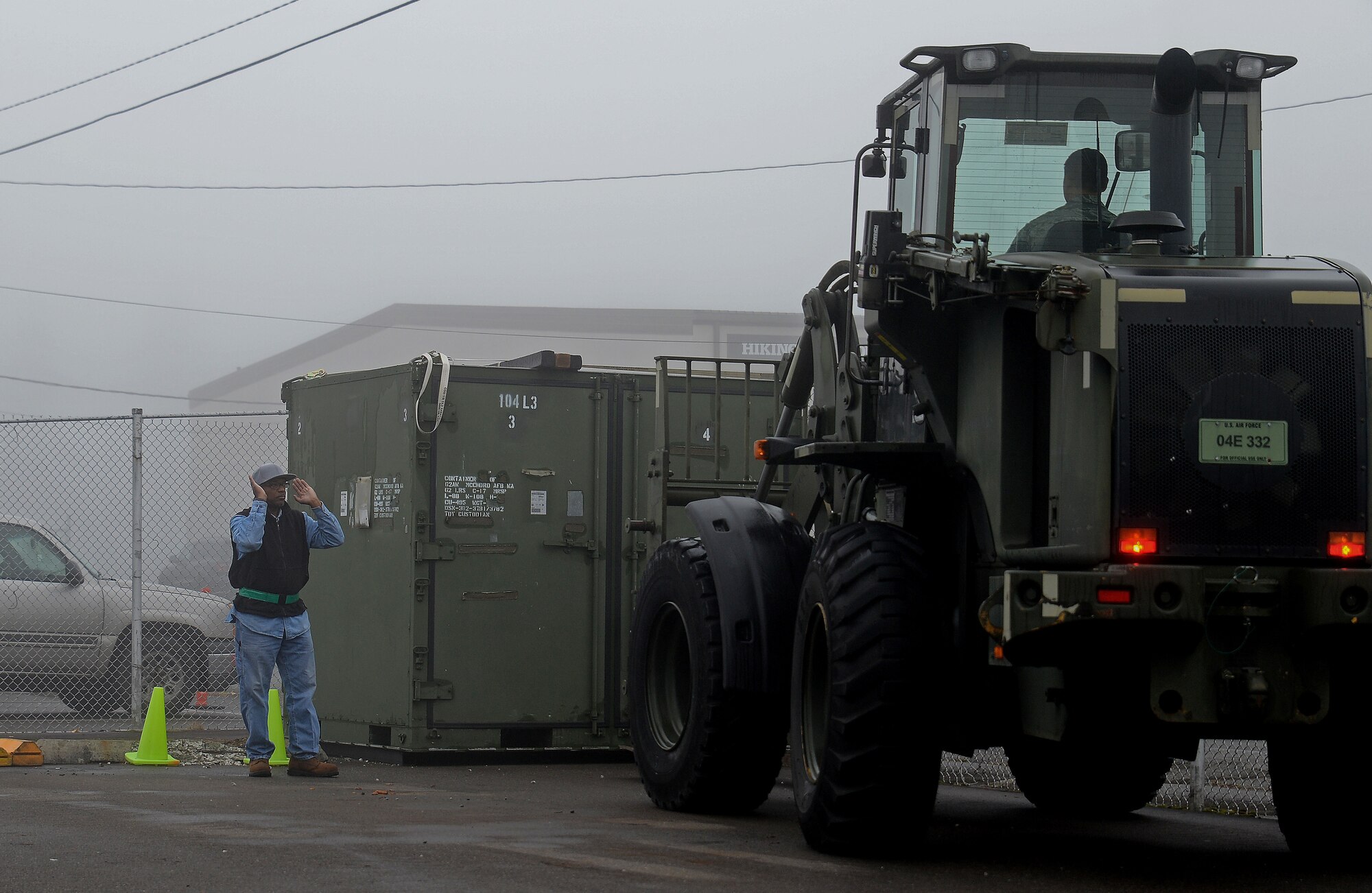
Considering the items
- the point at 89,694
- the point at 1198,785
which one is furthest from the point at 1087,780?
the point at 89,694

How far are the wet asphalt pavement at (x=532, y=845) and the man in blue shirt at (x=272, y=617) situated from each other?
0.77m

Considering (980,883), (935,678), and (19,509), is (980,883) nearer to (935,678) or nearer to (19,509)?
(935,678)

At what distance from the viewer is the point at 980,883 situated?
253 inches

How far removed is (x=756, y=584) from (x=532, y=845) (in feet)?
5.31

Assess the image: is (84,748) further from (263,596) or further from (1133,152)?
(1133,152)

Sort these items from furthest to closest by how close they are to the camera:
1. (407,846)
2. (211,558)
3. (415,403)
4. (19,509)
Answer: (211,558) < (19,509) < (415,403) < (407,846)

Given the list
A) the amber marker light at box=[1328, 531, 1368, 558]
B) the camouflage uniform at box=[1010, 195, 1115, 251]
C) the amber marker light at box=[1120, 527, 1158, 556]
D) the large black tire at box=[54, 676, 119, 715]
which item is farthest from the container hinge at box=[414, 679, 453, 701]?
the amber marker light at box=[1328, 531, 1368, 558]

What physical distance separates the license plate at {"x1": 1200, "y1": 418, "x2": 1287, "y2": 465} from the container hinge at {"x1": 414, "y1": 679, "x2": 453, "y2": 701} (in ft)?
22.0

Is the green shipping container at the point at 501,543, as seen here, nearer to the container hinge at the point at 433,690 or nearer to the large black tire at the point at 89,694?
the container hinge at the point at 433,690

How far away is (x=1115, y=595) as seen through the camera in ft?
20.2

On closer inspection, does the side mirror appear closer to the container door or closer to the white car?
the container door

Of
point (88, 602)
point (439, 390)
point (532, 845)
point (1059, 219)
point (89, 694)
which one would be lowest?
point (89, 694)

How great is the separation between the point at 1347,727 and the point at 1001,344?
1825 mm

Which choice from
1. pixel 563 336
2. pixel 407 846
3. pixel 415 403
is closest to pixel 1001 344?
pixel 407 846
